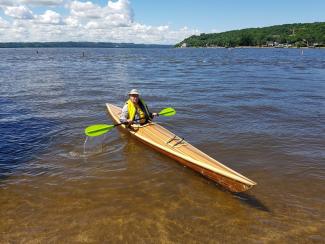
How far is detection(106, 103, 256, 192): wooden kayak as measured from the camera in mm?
7746

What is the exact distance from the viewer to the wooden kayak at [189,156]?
775 centimetres

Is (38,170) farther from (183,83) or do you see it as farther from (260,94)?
(183,83)

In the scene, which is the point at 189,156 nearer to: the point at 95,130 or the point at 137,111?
the point at 137,111

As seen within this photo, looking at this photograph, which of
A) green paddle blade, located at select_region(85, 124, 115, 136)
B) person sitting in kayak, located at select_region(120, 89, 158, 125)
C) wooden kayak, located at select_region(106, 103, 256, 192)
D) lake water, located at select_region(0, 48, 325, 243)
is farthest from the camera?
person sitting in kayak, located at select_region(120, 89, 158, 125)

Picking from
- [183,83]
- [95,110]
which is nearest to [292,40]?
[183,83]

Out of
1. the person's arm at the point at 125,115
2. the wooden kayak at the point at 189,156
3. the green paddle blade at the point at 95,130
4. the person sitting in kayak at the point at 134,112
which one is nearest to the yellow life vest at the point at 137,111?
the person sitting in kayak at the point at 134,112

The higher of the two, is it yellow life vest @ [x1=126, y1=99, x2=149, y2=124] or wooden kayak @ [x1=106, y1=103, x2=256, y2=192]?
yellow life vest @ [x1=126, y1=99, x2=149, y2=124]

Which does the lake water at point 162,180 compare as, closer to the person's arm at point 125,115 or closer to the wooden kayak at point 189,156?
the wooden kayak at point 189,156

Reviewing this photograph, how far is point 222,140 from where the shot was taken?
39.8ft

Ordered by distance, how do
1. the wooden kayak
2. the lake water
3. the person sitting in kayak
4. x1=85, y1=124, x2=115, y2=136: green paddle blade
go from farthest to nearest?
the person sitting in kayak → x1=85, y1=124, x2=115, y2=136: green paddle blade → the wooden kayak → the lake water

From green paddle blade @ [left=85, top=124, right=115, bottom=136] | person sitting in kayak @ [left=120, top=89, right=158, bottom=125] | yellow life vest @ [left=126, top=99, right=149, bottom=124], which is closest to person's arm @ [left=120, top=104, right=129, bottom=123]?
person sitting in kayak @ [left=120, top=89, right=158, bottom=125]

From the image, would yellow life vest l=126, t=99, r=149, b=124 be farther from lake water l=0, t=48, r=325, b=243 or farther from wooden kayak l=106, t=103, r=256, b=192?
lake water l=0, t=48, r=325, b=243

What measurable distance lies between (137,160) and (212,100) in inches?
391

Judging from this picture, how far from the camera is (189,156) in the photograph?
9.27 metres
